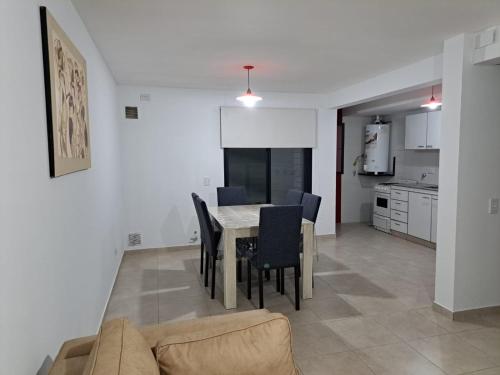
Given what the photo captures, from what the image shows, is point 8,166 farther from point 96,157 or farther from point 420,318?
point 420,318

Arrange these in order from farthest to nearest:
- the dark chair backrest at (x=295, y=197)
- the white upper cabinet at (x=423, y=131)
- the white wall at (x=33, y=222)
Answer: the white upper cabinet at (x=423, y=131)
the dark chair backrest at (x=295, y=197)
the white wall at (x=33, y=222)

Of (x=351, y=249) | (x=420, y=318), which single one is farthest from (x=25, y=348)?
(x=351, y=249)

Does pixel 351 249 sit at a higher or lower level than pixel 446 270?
lower

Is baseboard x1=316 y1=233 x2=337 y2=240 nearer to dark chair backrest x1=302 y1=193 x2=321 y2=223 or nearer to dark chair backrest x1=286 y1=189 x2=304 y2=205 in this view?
dark chair backrest x1=286 y1=189 x2=304 y2=205

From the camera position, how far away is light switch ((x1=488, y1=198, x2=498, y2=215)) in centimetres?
313

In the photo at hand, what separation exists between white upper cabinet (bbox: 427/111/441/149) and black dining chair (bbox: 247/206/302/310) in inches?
154

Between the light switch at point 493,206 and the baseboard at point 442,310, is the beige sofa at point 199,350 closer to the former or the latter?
the baseboard at point 442,310

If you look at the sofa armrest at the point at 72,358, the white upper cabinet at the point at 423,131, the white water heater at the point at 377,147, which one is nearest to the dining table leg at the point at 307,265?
the sofa armrest at the point at 72,358

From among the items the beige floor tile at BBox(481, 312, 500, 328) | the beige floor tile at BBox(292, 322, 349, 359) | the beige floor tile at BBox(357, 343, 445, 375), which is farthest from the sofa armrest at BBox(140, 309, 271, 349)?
the beige floor tile at BBox(481, 312, 500, 328)

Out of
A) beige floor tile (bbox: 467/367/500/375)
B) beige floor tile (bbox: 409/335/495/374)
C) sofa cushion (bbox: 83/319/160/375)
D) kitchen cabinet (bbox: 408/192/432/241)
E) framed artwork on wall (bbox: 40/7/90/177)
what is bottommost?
beige floor tile (bbox: 467/367/500/375)

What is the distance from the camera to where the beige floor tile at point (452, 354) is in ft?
8.01

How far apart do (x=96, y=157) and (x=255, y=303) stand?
79.9 inches

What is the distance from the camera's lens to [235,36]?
9.86 feet

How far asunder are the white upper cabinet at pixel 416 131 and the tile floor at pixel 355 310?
2.05 meters
